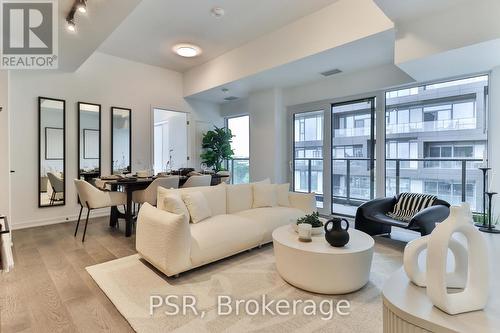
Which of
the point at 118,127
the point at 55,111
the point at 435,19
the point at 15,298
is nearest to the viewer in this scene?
the point at 15,298

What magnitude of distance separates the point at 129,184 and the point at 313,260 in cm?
291

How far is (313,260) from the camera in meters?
2.24

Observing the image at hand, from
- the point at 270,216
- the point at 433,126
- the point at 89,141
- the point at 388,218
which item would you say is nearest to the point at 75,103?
the point at 89,141

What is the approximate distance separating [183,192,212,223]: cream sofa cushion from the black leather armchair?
2148mm

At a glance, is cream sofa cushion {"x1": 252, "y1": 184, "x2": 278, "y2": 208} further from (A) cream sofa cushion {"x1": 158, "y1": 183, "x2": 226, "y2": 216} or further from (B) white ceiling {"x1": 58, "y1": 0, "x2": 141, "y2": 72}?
(B) white ceiling {"x1": 58, "y1": 0, "x2": 141, "y2": 72}

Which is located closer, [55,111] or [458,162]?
[458,162]

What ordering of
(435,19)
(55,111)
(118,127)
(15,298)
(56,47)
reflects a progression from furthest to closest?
(118,127) → (55,111) → (56,47) → (435,19) → (15,298)

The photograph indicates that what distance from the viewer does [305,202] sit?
4043 millimetres

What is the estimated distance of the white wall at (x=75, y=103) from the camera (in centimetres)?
445

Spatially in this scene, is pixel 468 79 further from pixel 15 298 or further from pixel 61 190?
pixel 61 190

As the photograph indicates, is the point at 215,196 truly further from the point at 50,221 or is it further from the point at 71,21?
the point at 50,221

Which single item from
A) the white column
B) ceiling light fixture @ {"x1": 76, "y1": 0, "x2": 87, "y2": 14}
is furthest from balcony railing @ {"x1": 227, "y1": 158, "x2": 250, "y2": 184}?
ceiling light fixture @ {"x1": 76, "y1": 0, "x2": 87, "y2": 14}

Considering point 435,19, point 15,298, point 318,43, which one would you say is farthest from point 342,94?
point 15,298

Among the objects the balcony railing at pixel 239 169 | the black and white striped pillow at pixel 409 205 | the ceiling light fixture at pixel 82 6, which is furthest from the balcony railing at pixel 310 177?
the ceiling light fixture at pixel 82 6
